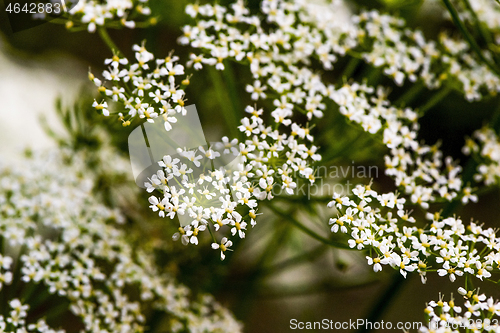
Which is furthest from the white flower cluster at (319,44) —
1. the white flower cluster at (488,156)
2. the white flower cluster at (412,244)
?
the white flower cluster at (412,244)

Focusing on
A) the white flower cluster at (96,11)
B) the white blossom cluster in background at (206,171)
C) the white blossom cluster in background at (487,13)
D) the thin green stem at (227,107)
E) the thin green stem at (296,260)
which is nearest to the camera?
the white blossom cluster in background at (206,171)

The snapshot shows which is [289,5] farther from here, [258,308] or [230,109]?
[258,308]

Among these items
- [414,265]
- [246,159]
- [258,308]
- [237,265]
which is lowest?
[414,265]

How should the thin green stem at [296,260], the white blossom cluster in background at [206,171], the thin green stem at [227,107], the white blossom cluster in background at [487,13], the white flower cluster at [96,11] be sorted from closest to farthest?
the white blossom cluster in background at [206,171] → the white flower cluster at [96,11] → the thin green stem at [227,107] → the white blossom cluster in background at [487,13] → the thin green stem at [296,260]

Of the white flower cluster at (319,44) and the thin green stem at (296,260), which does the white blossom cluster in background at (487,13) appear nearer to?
the white flower cluster at (319,44)


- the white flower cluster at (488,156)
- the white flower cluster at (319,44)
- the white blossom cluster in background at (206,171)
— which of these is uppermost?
the white flower cluster at (319,44)

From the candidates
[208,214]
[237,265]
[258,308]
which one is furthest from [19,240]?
[258,308]
